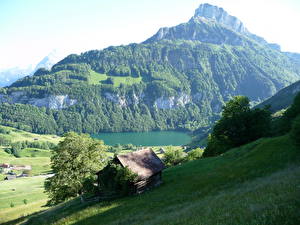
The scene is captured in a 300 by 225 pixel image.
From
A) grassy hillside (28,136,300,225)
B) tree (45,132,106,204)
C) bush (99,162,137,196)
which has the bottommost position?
grassy hillside (28,136,300,225)

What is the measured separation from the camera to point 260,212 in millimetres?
13773

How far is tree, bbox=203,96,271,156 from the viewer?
67188 millimetres

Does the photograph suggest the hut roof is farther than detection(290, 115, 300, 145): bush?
Yes

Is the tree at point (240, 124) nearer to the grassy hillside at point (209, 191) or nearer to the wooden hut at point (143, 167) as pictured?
the grassy hillside at point (209, 191)

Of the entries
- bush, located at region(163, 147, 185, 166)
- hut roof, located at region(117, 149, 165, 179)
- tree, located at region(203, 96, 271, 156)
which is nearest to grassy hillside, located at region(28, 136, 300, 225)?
hut roof, located at region(117, 149, 165, 179)

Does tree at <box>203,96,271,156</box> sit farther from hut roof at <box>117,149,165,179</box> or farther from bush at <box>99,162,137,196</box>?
bush at <box>99,162,137,196</box>

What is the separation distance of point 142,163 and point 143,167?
4.02ft

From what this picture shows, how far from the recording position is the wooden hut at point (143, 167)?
45000mm

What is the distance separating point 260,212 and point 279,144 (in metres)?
36.0

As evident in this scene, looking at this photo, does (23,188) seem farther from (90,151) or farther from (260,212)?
(260,212)

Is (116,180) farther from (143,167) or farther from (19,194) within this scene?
(19,194)

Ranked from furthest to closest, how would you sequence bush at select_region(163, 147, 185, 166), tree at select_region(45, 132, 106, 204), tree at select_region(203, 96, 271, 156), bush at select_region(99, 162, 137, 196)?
bush at select_region(163, 147, 185, 166) < tree at select_region(203, 96, 271, 156) < tree at select_region(45, 132, 106, 204) < bush at select_region(99, 162, 137, 196)

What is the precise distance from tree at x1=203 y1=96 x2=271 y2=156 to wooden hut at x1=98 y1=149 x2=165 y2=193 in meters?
26.7

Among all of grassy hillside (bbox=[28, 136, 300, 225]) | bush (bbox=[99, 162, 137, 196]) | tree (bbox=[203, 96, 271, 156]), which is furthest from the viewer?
tree (bbox=[203, 96, 271, 156])
